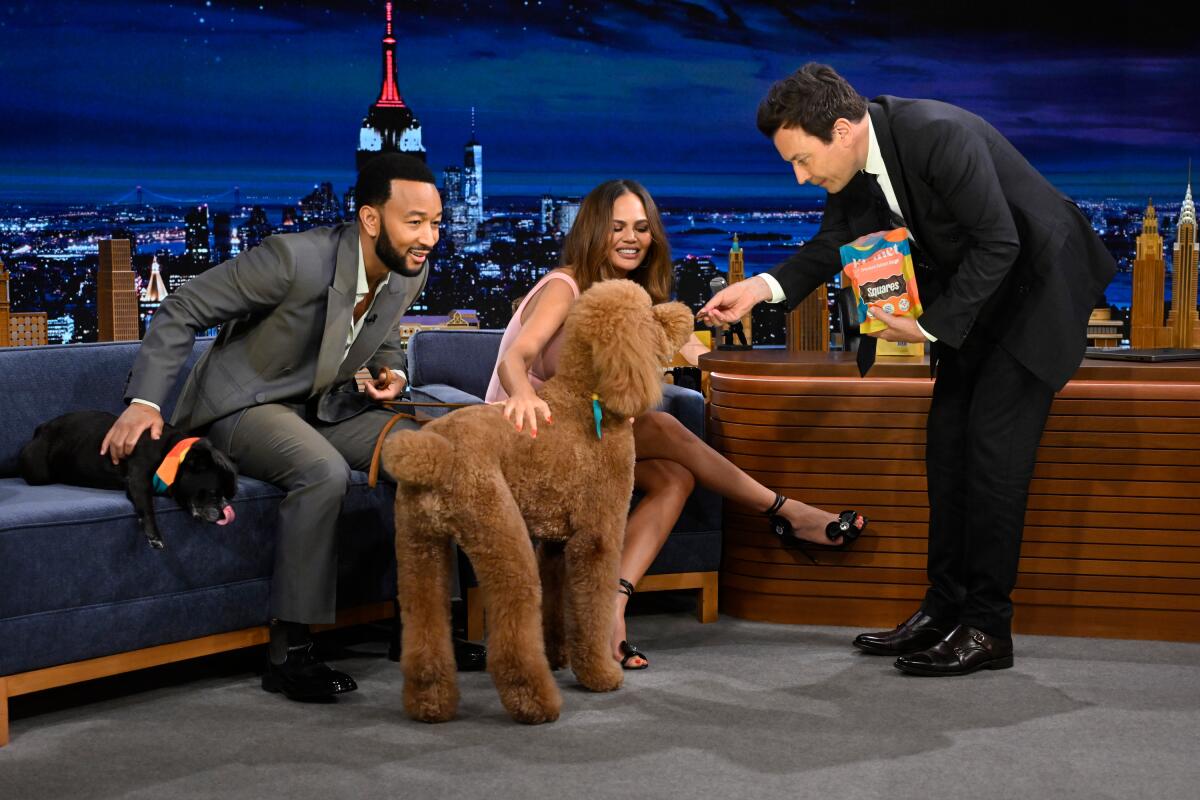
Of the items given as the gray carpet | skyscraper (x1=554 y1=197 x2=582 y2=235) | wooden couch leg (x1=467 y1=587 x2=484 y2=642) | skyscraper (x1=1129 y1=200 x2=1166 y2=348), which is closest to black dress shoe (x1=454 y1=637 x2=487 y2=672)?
the gray carpet

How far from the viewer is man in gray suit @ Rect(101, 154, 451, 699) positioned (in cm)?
289

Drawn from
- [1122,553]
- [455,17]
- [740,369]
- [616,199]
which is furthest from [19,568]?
[455,17]

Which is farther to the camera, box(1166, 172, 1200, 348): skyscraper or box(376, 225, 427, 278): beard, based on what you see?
box(1166, 172, 1200, 348): skyscraper

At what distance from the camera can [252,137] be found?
710 cm

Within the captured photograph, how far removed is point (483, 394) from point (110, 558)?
150 centimetres

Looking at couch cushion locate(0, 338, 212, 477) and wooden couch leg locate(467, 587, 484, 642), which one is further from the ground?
couch cushion locate(0, 338, 212, 477)

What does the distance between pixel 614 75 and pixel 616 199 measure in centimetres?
479

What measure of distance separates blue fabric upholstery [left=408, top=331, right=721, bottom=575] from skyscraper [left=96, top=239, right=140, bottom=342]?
129 inches

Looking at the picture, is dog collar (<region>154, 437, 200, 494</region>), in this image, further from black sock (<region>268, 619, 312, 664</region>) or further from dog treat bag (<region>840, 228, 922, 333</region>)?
dog treat bag (<region>840, 228, 922, 333</region>)

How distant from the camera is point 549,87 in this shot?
757 centimetres

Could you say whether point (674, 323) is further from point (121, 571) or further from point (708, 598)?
point (121, 571)

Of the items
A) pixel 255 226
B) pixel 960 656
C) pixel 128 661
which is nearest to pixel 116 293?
pixel 255 226

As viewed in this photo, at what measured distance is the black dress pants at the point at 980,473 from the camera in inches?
119

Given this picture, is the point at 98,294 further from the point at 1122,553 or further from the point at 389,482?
the point at 1122,553
